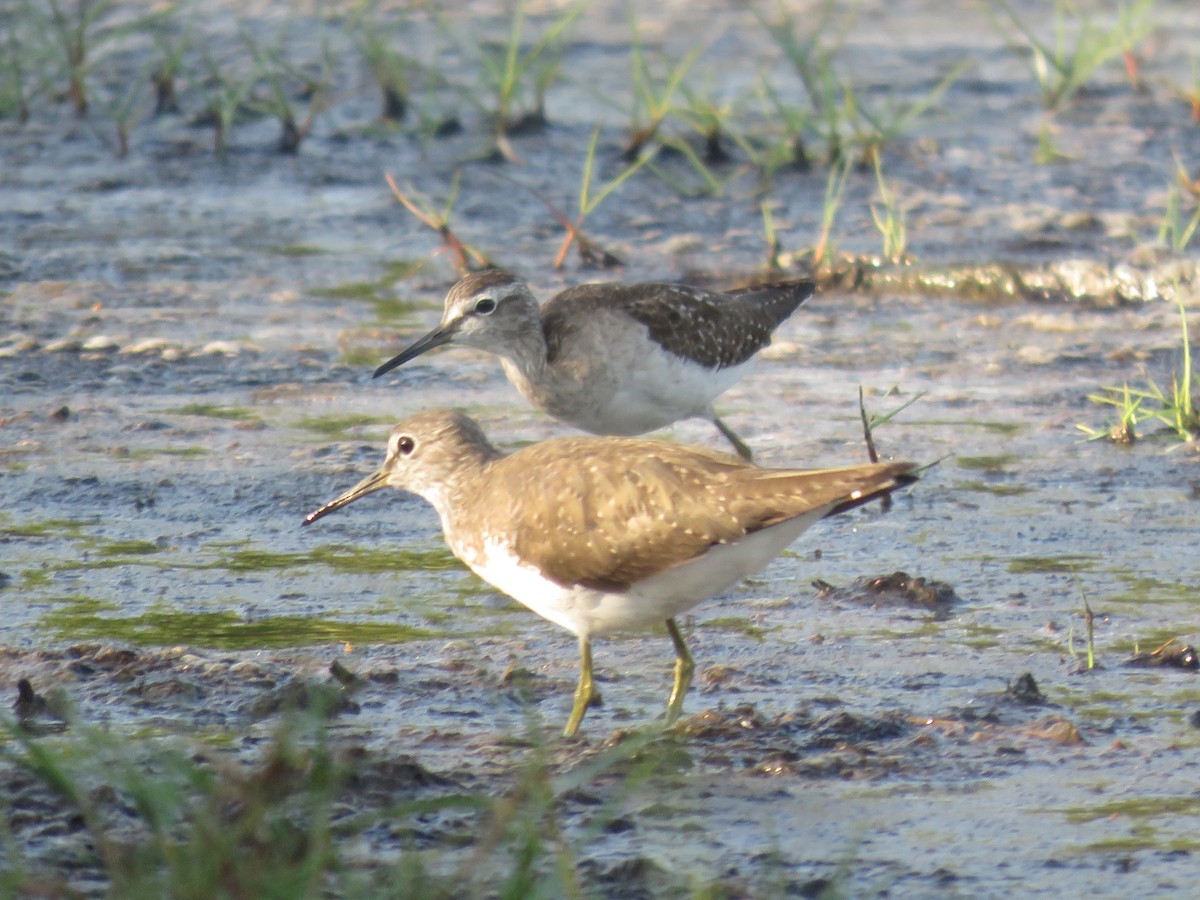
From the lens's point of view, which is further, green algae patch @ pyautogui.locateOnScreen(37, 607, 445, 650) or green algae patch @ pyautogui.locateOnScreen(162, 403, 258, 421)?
green algae patch @ pyautogui.locateOnScreen(162, 403, 258, 421)

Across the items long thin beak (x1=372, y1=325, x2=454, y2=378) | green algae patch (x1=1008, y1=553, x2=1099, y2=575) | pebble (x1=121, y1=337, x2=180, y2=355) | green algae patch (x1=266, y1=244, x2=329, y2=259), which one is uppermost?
green algae patch (x1=266, y1=244, x2=329, y2=259)

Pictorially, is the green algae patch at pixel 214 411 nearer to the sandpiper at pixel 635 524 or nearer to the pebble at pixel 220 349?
the pebble at pixel 220 349

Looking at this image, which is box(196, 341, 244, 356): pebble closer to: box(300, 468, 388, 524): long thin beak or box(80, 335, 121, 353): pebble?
box(80, 335, 121, 353): pebble

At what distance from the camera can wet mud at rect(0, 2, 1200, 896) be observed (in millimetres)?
4363

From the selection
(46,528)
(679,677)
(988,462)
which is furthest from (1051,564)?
(46,528)

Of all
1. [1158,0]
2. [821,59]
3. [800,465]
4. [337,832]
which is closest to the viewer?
[337,832]

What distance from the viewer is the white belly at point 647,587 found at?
187 inches

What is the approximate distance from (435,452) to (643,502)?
94cm

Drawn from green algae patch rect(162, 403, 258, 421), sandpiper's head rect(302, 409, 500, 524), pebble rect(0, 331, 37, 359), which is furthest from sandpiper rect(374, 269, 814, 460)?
pebble rect(0, 331, 37, 359)

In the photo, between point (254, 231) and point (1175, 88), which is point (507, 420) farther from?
point (1175, 88)

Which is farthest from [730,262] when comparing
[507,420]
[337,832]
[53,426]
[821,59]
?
[337,832]

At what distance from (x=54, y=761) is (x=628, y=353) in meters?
3.68

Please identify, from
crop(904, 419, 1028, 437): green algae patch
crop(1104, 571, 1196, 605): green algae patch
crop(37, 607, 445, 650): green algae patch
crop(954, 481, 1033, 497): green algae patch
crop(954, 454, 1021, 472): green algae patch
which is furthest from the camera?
crop(904, 419, 1028, 437): green algae patch

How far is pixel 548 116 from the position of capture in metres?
11.7
